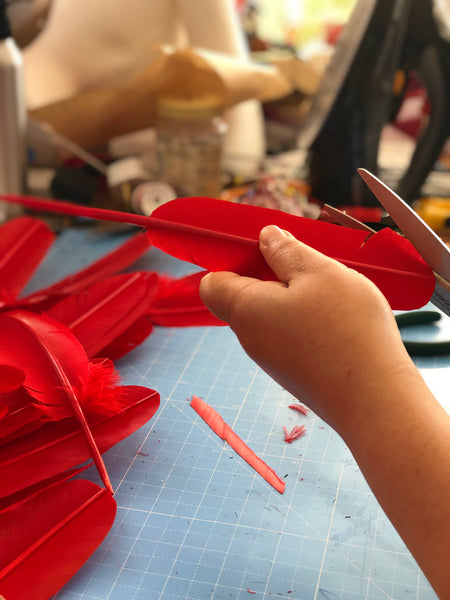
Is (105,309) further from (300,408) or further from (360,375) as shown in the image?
(360,375)

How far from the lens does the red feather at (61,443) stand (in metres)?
0.58

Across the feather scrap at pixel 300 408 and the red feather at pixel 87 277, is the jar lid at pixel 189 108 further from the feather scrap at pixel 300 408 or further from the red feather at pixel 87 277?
the feather scrap at pixel 300 408

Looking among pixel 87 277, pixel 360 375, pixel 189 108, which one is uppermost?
pixel 360 375

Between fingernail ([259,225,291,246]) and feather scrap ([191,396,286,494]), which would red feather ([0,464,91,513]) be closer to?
feather scrap ([191,396,286,494])

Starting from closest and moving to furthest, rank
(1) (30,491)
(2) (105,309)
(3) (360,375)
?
(3) (360,375), (1) (30,491), (2) (105,309)

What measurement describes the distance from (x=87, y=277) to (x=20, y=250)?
0.44 ft

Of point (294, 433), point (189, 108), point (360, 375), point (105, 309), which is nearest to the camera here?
point (360, 375)

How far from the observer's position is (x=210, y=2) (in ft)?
4.87

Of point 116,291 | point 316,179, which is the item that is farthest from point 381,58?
point 116,291

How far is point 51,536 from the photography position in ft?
1.71

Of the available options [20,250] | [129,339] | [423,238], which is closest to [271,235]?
[423,238]

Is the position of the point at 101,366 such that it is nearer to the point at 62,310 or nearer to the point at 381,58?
the point at 62,310

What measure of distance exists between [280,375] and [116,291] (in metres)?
0.40

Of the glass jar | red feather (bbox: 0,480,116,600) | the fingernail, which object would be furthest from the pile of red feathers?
the glass jar
